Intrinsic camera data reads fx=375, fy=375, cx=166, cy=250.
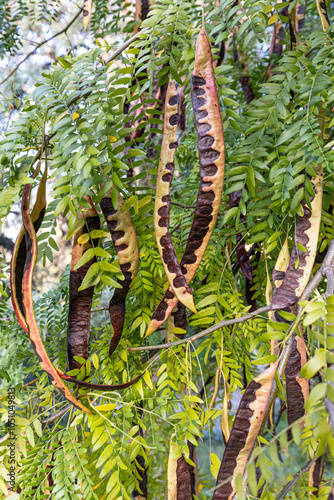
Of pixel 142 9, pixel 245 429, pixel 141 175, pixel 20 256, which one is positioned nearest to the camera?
pixel 245 429

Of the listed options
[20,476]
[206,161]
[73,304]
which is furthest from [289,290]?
[20,476]

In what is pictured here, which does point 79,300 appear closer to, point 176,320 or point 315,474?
point 176,320

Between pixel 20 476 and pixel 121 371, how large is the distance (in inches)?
8.0

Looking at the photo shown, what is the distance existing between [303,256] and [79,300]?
31 centimetres

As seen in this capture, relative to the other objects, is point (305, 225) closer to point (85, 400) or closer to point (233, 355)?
point (233, 355)

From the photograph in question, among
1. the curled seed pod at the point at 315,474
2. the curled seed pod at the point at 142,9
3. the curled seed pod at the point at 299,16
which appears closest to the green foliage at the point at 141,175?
the curled seed pod at the point at 315,474

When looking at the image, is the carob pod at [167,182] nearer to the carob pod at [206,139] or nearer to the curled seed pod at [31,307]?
the carob pod at [206,139]

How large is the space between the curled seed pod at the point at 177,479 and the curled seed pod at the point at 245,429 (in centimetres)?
12

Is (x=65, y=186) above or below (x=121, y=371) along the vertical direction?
above

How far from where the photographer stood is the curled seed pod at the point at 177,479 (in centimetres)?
51

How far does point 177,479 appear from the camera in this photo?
0.52 meters

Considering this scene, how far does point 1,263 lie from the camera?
2.15 feet

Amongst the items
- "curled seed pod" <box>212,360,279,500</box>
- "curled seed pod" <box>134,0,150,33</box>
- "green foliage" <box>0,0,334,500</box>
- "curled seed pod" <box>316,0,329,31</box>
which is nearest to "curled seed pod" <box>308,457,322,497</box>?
"green foliage" <box>0,0,334,500</box>

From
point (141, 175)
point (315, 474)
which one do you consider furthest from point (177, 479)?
point (141, 175)
